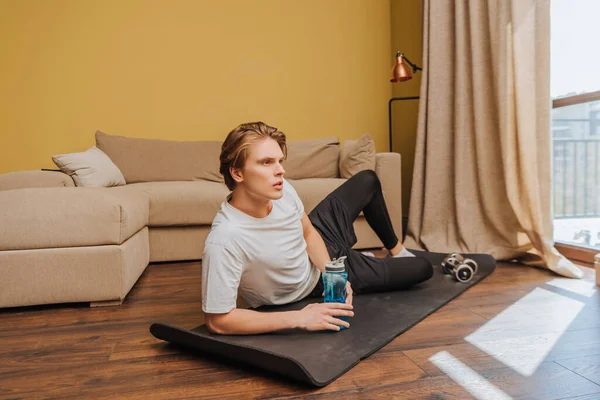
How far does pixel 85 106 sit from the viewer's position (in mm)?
3859

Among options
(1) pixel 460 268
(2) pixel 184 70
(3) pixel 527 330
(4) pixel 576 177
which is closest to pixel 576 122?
(4) pixel 576 177

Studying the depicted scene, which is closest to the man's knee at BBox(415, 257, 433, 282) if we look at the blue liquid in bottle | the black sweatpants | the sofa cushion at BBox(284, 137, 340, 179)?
the black sweatpants

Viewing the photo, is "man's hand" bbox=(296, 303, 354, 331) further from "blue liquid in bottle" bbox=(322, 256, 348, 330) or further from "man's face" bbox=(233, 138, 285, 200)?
"man's face" bbox=(233, 138, 285, 200)

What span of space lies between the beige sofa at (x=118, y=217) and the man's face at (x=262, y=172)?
82 centimetres

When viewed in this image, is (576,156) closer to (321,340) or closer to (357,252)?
(357,252)

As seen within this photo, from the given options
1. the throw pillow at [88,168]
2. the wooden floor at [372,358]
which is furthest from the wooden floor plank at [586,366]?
the throw pillow at [88,168]

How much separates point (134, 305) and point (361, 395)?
121 centimetres

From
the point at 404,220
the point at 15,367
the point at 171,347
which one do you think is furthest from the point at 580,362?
the point at 404,220

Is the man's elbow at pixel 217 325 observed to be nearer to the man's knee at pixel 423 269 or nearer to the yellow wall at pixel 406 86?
the man's knee at pixel 423 269

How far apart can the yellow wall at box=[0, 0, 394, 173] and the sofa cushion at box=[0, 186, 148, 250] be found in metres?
1.94

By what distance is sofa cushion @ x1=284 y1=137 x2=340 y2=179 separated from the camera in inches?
142

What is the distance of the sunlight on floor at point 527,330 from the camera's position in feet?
4.65

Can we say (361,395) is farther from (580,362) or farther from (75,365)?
(75,365)

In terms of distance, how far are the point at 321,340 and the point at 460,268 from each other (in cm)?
100
